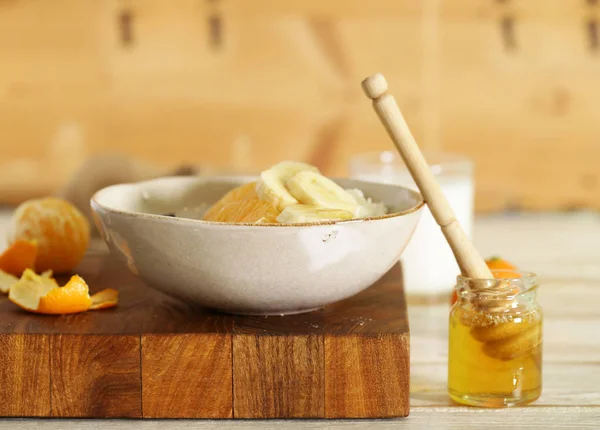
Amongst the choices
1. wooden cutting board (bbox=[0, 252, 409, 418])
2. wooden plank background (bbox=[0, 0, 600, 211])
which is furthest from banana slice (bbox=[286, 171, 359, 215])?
wooden plank background (bbox=[0, 0, 600, 211])

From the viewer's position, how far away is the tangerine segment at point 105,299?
0.91 meters

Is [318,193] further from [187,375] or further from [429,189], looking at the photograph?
[187,375]

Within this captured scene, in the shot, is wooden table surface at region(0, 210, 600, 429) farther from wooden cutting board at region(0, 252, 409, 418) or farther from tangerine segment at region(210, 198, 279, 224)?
tangerine segment at region(210, 198, 279, 224)

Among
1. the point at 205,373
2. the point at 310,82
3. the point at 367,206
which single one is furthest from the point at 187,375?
the point at 310,82

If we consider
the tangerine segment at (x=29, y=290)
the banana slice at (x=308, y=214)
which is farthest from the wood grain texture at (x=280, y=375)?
the tangerine segment at (x=29, y=290)

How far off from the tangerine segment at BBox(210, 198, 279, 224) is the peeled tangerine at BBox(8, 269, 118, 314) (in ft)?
0.50

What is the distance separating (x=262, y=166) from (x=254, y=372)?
6.44 ft

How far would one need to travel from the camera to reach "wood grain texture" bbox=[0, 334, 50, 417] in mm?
813

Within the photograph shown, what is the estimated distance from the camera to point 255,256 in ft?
2.62

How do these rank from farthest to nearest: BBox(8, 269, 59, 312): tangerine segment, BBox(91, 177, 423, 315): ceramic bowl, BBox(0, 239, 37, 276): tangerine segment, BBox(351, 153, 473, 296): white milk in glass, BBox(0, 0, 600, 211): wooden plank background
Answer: BBox(0, 0, 600, 211): wooden plank background, BBox(351, 153, 473, 296): white milk in glass, BBox(0, 239, 37, 276): tangerine segment, BBox(8, 269, 59, 312): tangerine segment, BBox(91, 177, 423, 315): ceramic bowl

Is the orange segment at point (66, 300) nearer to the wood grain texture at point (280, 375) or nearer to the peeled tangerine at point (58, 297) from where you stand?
the peeled tangerine at point (58, 297)

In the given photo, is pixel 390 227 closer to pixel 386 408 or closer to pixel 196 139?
pixel 386 408

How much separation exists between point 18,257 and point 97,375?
279mm

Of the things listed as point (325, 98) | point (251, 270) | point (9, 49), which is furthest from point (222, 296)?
point (9, 49)
